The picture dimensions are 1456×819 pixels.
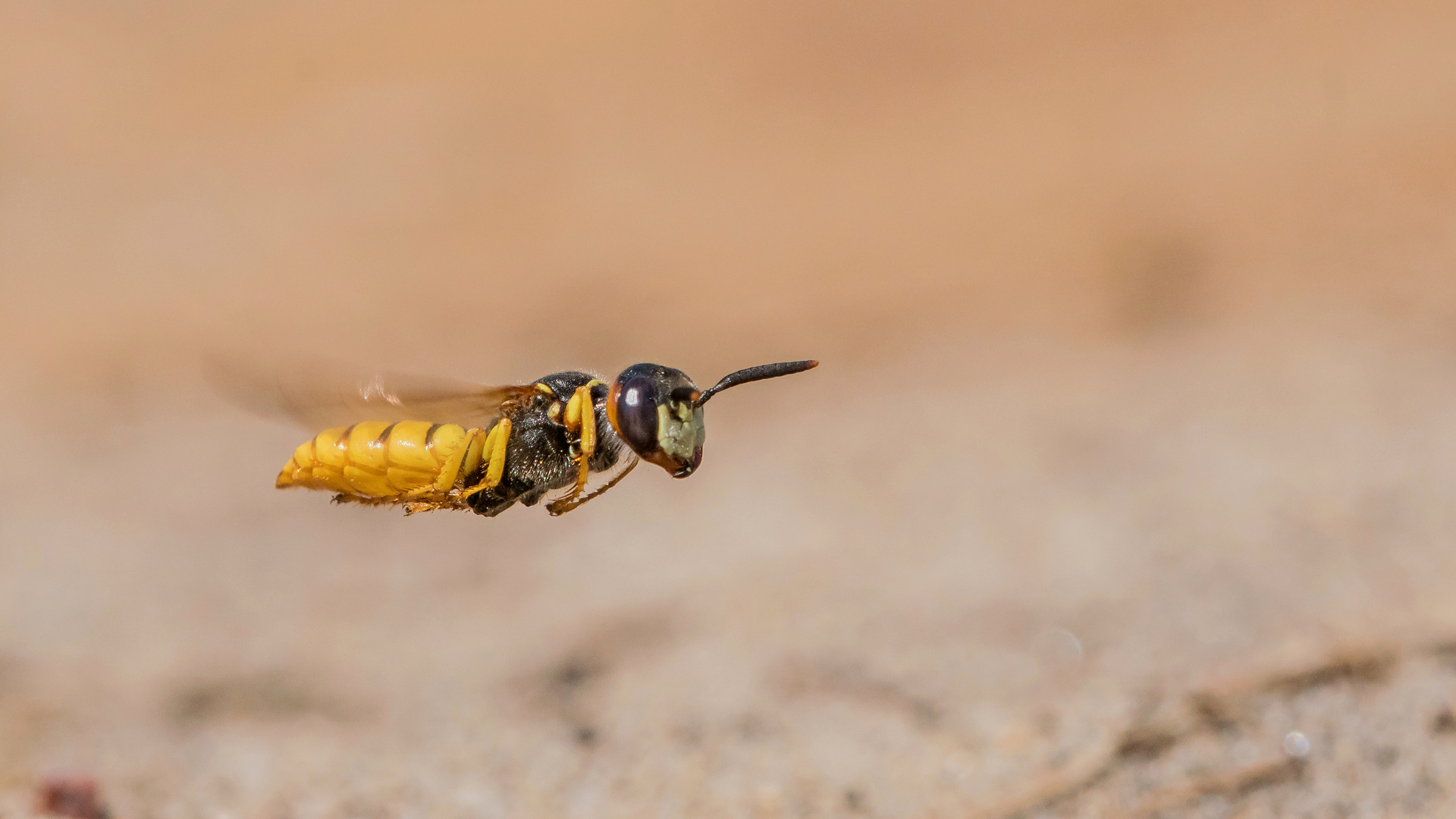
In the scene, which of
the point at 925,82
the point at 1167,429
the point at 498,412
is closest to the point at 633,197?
the point at 925,82

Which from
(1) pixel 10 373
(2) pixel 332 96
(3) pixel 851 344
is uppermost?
(2) pixel 332 96

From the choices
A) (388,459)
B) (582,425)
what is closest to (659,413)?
(582,425)

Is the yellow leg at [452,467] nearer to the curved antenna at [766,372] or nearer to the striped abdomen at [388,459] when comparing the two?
the striped abdomen at [388,459]

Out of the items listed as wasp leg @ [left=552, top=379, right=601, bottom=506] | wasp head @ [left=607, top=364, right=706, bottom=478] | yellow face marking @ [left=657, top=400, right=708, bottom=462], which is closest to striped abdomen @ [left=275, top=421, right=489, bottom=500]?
wasp leg @ [left=552, top=379, right=601, bottom=506]

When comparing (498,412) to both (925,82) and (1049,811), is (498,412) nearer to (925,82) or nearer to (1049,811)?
(1049,811)

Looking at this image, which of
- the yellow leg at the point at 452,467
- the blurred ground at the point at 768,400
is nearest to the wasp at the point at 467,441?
the yellow leg at the point at 452,467

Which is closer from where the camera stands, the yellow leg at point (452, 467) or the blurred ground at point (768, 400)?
the yellow leg at point (452, 467)

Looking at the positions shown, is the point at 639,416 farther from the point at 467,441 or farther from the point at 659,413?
the point at 467,441

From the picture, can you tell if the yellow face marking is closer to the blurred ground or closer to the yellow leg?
the yellow leg
